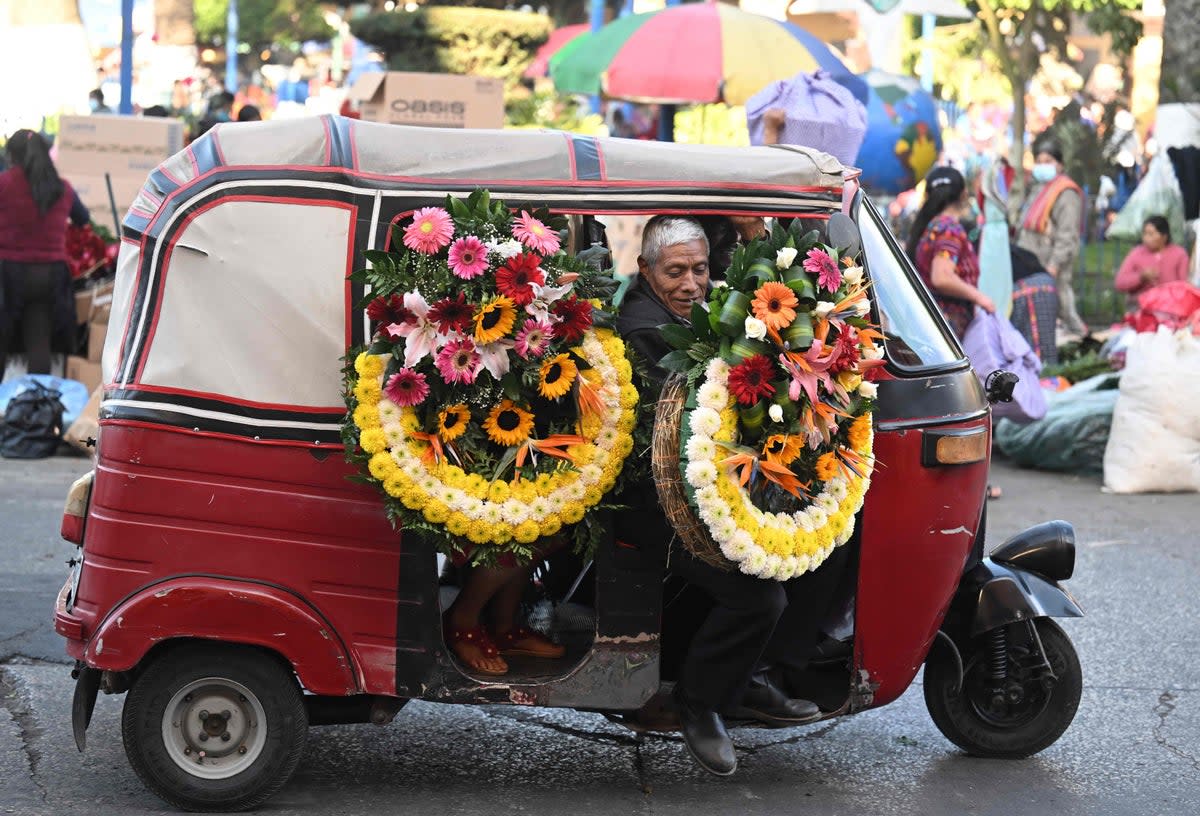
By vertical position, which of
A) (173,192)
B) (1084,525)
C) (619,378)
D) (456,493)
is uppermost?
(173,192)

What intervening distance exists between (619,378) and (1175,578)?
455cm

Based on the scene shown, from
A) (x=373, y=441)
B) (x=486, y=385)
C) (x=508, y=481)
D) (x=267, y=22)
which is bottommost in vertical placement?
(x=508, y=481)

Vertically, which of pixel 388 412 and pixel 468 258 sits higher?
pixel 468 258

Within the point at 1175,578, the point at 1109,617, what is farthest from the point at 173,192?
the point at 1175,578

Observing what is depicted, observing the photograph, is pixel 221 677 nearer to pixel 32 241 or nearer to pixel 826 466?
pixel 826 466

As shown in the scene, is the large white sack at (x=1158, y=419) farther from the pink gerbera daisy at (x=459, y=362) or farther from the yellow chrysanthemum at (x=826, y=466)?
the pink gerbera daisy at (x=459, y=362)

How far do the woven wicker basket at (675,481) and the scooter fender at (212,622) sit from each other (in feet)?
3.26

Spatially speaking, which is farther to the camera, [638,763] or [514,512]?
[638,763]

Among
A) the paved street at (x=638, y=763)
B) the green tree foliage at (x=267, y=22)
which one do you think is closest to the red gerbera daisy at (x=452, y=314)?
the paved street at (x=638, y=763)

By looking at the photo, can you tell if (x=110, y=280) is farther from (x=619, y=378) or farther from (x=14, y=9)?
(x=14, y=9)

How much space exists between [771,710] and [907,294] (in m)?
1.30

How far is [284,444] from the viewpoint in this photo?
434 cm

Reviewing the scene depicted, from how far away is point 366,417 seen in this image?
13.7 feet

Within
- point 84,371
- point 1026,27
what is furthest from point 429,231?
point 1026,27
